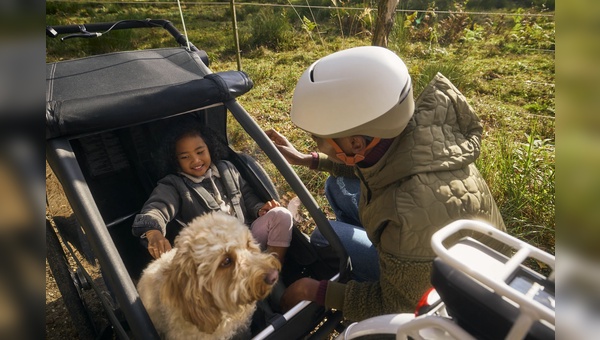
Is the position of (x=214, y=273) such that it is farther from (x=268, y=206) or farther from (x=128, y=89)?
(x=128, y=89)

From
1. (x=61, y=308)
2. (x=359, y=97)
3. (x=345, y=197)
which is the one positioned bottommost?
(x=61, y=308)

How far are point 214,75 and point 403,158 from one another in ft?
3.57

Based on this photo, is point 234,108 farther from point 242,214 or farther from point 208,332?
point 208,332

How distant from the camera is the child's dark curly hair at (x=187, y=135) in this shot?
242 centimetres

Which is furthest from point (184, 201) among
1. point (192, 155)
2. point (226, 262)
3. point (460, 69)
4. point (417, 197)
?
point (460, 69)

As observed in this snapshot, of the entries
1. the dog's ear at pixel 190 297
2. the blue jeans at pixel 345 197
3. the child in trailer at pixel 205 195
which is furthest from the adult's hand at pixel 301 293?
the blue jeans at pixel 345 197

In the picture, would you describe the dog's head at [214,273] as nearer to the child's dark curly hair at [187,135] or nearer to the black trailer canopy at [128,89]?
the black trailer canopy at [128,89]

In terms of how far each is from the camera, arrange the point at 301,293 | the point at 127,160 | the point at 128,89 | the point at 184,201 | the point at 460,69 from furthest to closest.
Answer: the point at 460,69 → the point at 127,160 → the point at 184,201 → the point at 128,89 → the point at 301,293

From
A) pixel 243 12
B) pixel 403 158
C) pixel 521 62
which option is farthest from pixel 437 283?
pixel 243 12

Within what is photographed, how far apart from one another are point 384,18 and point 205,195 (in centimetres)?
241

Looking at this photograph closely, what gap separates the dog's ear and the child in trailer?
63 cm

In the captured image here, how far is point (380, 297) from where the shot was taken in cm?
164

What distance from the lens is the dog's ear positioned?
1.48 metres

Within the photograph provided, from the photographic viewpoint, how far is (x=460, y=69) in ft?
15.5
